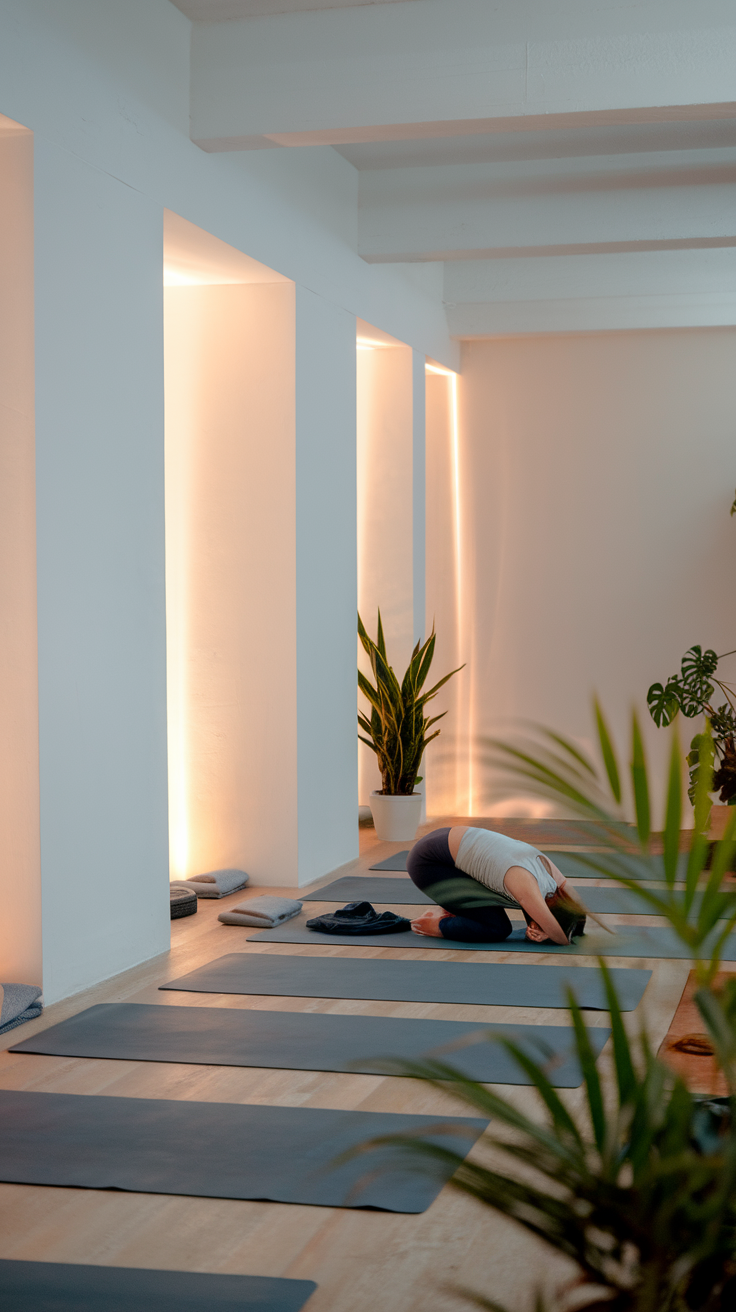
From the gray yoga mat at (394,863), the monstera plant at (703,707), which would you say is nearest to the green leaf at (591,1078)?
the gray yoga mat at (394,863)

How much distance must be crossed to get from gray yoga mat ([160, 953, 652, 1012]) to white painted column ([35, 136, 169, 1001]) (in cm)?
36

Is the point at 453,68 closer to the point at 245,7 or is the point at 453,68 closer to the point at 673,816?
the point at 245,7

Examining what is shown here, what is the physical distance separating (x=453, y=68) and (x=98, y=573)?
6.83 feet

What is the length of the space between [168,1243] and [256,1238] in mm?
155

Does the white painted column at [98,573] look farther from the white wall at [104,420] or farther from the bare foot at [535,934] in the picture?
the bare foot at [535,934]

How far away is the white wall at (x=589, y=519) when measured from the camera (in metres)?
7.86

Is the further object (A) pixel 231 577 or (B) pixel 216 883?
(A) pixel 231 577

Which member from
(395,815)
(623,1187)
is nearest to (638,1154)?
(623,1187)

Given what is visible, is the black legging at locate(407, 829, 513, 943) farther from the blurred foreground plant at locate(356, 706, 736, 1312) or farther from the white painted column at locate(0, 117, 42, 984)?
the blurred foreground plant at locate(356, 706, 736, 1312)

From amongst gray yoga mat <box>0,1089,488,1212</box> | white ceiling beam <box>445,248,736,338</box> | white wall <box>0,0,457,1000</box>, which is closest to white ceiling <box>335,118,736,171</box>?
white wall <box>0,0,457,1000</box>

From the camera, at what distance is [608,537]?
8.03 m

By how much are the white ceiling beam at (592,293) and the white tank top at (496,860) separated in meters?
3.82

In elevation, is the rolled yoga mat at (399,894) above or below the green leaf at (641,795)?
below

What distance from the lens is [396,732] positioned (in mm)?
6922
